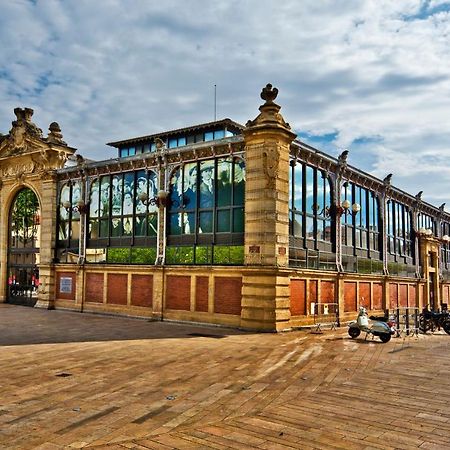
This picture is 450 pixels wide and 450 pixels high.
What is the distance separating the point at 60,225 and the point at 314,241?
628 inches

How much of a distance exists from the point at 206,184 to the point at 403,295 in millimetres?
16691

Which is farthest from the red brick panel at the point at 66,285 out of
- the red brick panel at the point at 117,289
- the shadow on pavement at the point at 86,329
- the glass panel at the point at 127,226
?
the glass panel at the point at 127,226

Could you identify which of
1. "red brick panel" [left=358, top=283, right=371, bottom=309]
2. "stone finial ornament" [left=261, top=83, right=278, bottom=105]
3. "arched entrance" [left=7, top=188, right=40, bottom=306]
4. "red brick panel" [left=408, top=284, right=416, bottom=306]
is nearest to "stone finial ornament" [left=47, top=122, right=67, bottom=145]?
"arched entrance" [left=7, top=188, right=40, bottom=306]

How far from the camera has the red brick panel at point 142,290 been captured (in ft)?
76.5

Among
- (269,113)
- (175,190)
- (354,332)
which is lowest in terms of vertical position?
(354,332)

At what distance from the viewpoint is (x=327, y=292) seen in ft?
73.8

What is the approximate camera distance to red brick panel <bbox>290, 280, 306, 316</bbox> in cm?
Result: 2005

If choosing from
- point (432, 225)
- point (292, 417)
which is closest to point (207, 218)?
point (292, 417)

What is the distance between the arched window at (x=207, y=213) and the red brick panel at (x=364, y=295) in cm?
867

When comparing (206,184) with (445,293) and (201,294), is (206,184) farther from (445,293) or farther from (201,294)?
(445,293)

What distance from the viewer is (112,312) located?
81.5ft

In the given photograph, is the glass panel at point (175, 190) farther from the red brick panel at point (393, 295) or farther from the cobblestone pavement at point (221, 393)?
the red brick panel at point (393, 295)

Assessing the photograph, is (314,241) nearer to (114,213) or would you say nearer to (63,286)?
(114,213)

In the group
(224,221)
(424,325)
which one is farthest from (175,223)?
(424,325)
